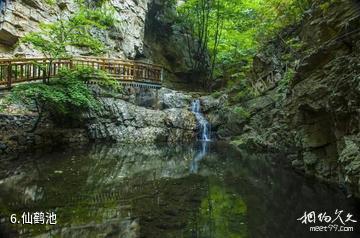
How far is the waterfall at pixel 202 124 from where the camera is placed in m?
20.0

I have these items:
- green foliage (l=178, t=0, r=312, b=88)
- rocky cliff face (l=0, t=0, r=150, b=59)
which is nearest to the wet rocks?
rocky cliff face (l=0, t=0, r=150, b=59)

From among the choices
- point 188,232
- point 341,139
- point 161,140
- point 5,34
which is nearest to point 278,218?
point 188,232

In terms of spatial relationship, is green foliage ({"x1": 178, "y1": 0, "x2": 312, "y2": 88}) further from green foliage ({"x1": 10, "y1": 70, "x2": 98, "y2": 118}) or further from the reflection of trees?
the reflection of trees

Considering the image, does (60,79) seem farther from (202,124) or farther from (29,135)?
(202,124)

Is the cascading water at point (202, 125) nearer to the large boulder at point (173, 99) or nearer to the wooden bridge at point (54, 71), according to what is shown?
the large boulder at point (173, 99)

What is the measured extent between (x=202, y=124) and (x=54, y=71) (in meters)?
10.00

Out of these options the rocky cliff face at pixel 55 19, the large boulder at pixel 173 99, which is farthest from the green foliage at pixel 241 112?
the rocky cliff face at pixel 55 19

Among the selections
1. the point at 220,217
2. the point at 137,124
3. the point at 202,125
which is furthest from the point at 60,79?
the point at 220,217

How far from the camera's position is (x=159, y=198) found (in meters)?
6.80

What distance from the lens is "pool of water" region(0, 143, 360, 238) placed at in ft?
16.8

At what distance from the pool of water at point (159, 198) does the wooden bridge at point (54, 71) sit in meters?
3.93

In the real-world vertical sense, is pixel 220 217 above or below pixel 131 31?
below

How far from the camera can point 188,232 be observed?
4988 millimetres

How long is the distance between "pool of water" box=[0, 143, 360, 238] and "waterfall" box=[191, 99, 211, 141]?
325 inches
